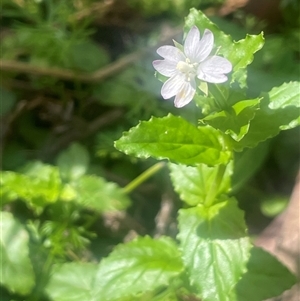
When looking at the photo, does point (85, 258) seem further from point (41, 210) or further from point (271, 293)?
point (271, 293)

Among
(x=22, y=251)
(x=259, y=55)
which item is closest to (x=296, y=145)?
(x=259, y=55)

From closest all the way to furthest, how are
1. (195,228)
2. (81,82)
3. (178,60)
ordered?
(178,60) → (195,228) → (81,82)

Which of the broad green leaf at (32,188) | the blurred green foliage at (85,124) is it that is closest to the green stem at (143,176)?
the blurred green foliage at (85,124)

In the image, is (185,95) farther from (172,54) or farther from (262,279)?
(262,279)

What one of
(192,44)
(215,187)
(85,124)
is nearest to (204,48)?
(192,44)

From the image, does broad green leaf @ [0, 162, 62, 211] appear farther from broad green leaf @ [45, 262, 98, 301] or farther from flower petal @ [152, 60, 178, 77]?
→ flower petal @ [152, 60, 178, 77]

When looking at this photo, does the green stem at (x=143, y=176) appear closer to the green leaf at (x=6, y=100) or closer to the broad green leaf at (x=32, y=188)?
the broad green leaf at (x=32, y=188)

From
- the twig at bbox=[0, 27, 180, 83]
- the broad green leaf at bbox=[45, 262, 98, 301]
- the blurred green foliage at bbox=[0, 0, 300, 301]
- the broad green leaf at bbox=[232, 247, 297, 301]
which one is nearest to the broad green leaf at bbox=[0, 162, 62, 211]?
Result: the blurred green foliage at bbox=[0, 0, 300, 301]
